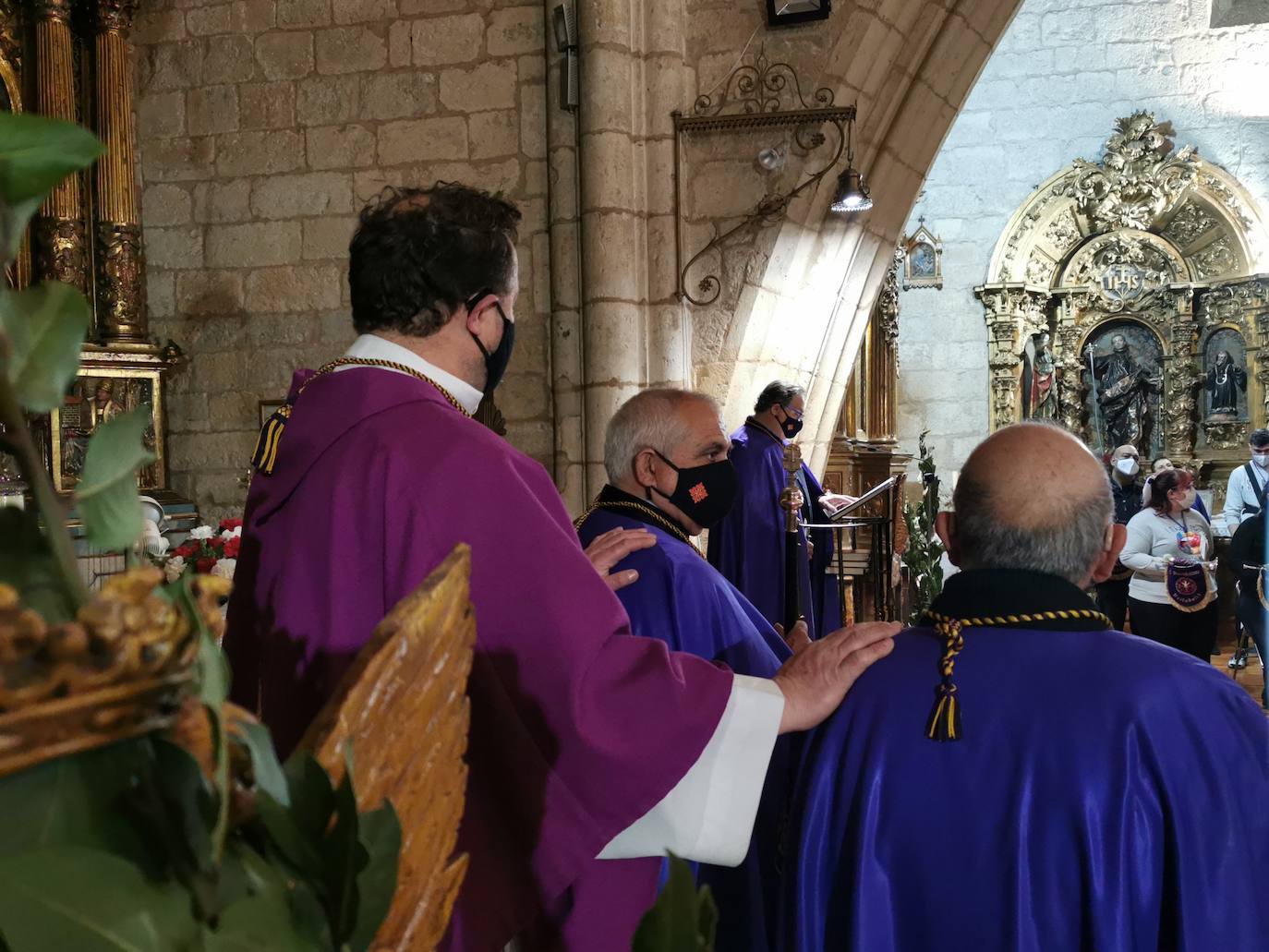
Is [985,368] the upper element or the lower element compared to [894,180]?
lower

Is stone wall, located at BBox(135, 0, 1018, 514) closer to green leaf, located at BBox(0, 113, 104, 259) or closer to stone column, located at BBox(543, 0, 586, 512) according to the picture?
stone column, located at BBox(543, 0, 586, 512)

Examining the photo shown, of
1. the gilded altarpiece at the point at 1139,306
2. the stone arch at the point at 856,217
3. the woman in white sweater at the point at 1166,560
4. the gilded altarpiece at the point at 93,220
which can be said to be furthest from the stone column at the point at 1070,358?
the gilded altarpiece at the point at 93,220

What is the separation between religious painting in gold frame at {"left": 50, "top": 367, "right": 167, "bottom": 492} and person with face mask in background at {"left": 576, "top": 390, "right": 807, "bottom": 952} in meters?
3.62

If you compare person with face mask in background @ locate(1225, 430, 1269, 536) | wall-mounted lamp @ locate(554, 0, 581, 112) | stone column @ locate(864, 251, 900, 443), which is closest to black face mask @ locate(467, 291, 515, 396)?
wall-mounted lamp @ locate(554, 0, 581, 112)

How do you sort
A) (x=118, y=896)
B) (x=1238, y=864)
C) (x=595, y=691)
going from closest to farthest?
(x=118, y=896)
(x=1238, y=864)
(x=595, y=691)

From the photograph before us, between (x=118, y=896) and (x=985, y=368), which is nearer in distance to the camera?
(x=118, y=896)

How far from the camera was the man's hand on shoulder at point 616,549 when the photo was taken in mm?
2471

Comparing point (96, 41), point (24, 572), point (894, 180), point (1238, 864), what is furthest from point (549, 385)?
point (24, 572)

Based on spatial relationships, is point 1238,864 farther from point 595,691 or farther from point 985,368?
point 985,368

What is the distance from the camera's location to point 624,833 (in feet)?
5.00

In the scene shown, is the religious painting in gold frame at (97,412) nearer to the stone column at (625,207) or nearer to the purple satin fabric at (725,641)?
the stone column at (625,207)

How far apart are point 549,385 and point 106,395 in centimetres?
235

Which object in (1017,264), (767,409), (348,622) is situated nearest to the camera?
(348,622)

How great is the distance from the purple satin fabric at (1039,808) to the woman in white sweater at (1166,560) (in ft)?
19.8
